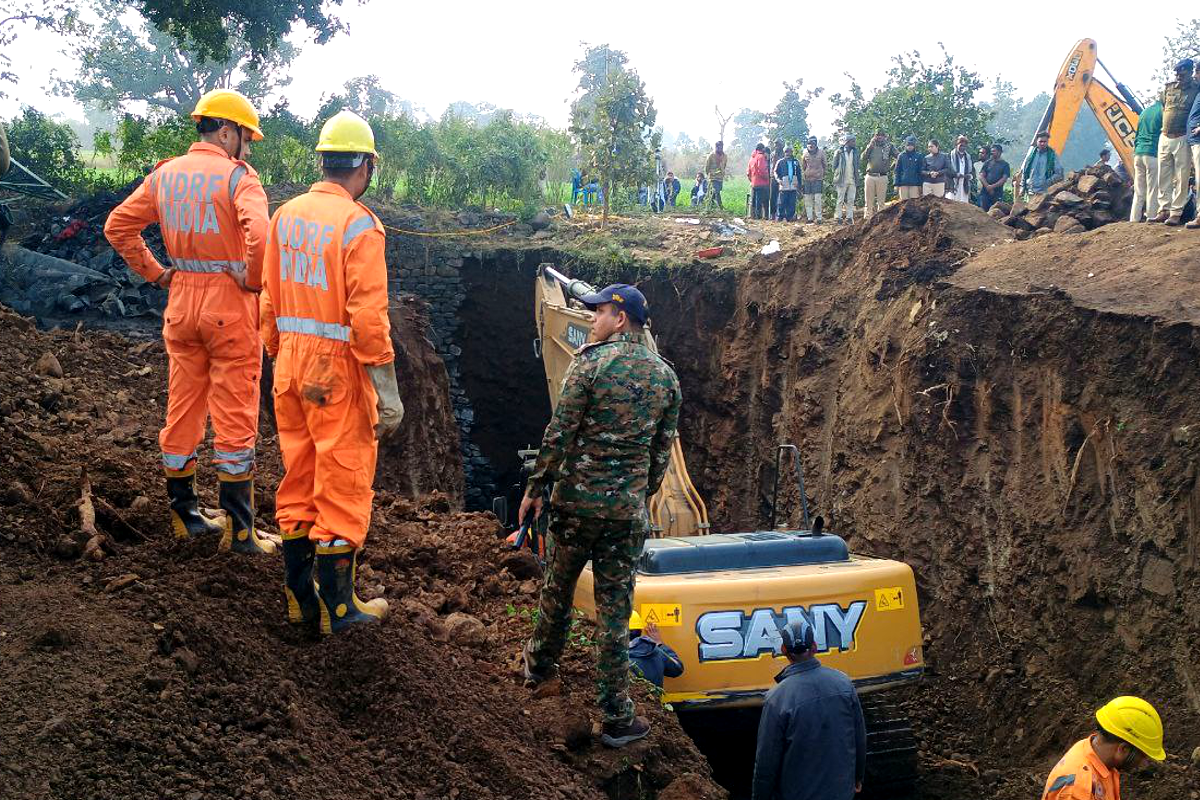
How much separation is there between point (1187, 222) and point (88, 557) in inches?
406

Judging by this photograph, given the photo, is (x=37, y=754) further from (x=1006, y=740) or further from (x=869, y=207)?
(x=869, y=207)

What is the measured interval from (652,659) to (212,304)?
2970 millimetres

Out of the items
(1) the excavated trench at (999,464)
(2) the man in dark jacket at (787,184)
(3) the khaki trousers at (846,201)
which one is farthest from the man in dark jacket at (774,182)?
(1) the excavated trench at (999,464)

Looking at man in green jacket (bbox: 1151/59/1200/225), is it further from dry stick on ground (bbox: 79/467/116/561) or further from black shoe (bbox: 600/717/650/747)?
dry stick on ground (bbox: 79/467/116/561)

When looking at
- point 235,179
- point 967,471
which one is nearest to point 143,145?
point 235,179

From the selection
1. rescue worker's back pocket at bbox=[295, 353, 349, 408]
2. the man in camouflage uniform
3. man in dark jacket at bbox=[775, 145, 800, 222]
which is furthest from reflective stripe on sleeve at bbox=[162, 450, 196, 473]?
man in dark jacket at bbox=[775, 145, 800, 222]

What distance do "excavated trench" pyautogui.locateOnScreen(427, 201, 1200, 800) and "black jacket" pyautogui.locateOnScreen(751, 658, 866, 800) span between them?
5.11ft

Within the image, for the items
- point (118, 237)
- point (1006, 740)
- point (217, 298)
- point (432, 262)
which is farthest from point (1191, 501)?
point (432, 262)

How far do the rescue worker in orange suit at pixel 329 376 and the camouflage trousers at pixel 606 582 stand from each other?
2.91 ft

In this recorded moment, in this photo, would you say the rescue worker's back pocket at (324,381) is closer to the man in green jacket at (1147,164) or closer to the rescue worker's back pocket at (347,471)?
the rescue worker's back pocket at (347,471)

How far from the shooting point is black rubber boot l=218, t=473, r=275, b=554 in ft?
17.2

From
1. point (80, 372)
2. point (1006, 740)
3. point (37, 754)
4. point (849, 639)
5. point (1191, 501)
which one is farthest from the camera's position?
point (80, 372)

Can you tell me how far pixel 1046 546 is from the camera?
8.73 metres

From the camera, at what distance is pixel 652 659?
234 inches
